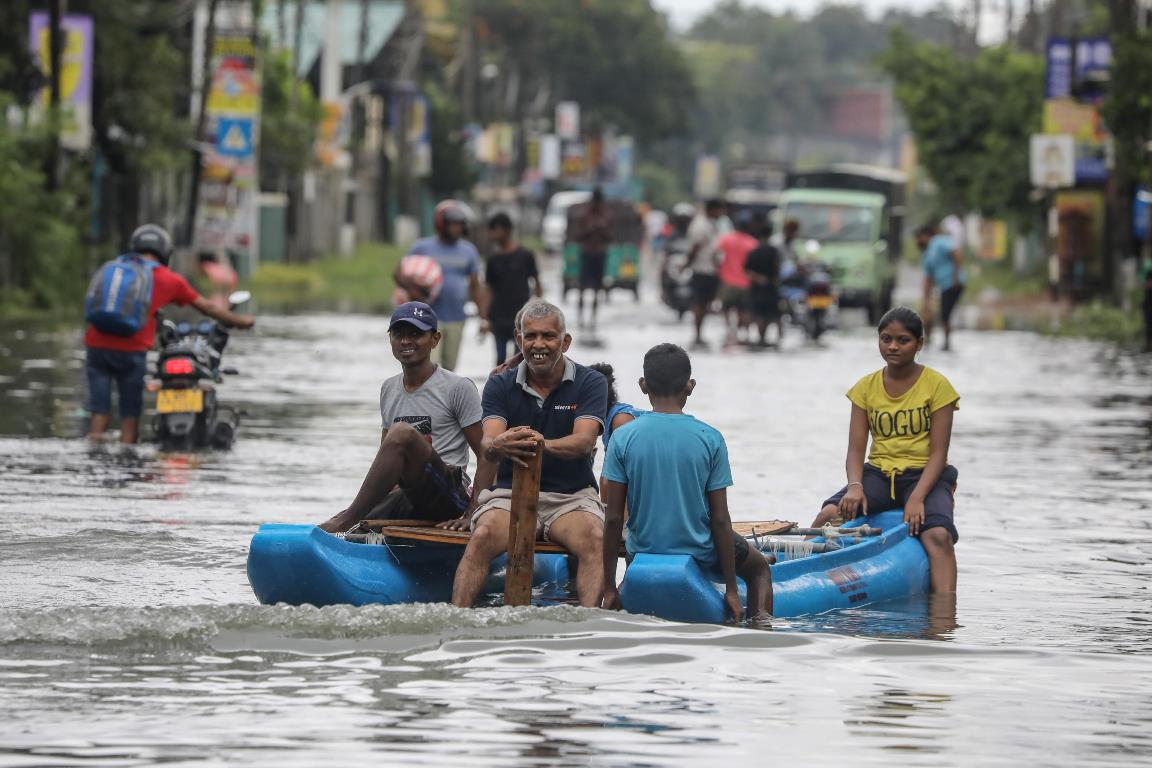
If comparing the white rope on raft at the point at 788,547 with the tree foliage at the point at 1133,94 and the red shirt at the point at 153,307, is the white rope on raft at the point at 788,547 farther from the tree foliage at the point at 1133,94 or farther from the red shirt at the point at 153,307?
the tree foliage at the point at 1133,94

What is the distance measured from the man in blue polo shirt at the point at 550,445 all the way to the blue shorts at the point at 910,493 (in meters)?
1.77

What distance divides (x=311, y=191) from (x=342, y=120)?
7676mm

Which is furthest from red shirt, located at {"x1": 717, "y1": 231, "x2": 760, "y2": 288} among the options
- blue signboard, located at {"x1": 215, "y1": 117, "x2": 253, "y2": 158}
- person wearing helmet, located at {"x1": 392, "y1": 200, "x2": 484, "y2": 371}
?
blue signboard, located at {"x1": 215, "y1": 117, "x2": 253, "y2": 158}

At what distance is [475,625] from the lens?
9.11m

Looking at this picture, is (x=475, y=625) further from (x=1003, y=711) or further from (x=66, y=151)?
(x=66, y=151)

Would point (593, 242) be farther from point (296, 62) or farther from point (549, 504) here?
point (549, 504)

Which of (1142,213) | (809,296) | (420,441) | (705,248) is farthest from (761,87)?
(420,441)

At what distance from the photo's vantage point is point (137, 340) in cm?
1599

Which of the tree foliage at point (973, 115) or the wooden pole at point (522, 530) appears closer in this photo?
the wooden pole at point (522, 530)

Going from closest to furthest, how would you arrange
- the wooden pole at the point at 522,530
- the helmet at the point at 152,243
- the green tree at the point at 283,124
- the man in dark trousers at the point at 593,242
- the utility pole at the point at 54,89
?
1. the wooden pole at the point at 522,530
2. the helmet at the point at 152,243
3. the man in dark trousers at the point at 593,242
4. the utility pole at the point at 54,89
5. the green tree at the point at 283,124

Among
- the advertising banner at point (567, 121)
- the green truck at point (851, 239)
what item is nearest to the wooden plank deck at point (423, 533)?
the green truck at point (851, 239)

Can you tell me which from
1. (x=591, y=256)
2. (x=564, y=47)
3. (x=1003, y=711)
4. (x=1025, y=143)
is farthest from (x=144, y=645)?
(x=564, y=47)

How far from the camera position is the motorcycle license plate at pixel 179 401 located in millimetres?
16188

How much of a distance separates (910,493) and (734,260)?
2019 centimetres
